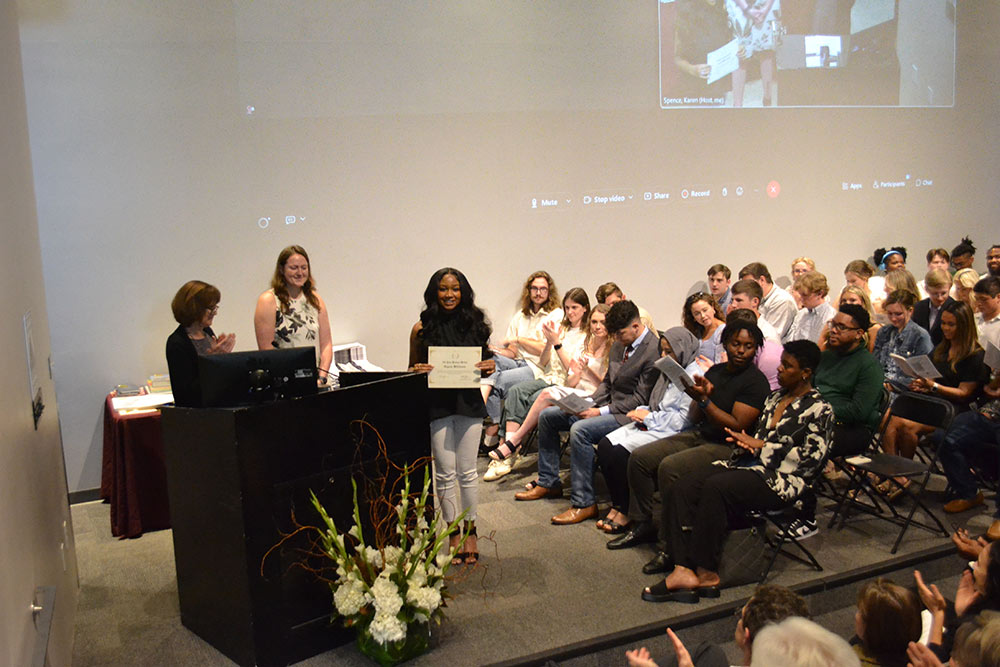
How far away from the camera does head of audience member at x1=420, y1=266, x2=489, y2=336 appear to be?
4055mm

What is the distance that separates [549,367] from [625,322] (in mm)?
1378

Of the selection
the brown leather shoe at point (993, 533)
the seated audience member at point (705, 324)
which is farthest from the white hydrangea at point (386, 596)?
the seated audience member at point (705, 324)

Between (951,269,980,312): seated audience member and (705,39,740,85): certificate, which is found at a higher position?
(705,39,740,85): certificate

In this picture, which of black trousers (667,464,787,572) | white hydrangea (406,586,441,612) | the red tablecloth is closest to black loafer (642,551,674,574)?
black trousers (667,464,787,572)

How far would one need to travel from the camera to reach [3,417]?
220 cm

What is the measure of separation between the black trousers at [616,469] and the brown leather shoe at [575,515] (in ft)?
0.51

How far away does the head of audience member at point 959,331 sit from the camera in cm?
478

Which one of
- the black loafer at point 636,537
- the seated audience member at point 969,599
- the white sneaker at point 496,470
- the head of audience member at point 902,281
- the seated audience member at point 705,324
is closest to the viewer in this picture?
the seated audience member at point 969,599

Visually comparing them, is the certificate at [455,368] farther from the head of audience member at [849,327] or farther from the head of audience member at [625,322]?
the head of audience member at [849,327]

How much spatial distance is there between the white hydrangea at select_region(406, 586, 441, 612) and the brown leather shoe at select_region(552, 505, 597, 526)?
5.63 ft

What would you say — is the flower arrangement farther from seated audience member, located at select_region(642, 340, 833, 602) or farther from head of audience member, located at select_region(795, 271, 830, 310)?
head of audience member, located at select_region(795, 271, 830, 310)

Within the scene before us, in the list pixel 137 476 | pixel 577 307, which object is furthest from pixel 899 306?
pixel 137 476

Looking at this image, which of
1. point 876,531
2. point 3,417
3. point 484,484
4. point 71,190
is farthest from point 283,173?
point 876,531

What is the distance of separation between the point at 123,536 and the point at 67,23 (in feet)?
10.2
